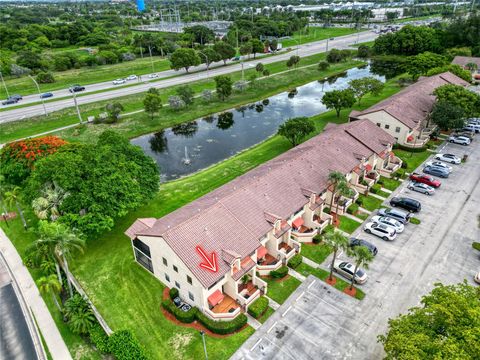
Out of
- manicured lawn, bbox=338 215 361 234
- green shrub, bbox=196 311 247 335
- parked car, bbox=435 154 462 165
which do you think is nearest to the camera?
green shrub, bbox=196 311 247 335

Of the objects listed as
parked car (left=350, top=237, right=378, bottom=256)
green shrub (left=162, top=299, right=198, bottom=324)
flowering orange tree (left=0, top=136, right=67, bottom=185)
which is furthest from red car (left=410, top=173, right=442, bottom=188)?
flowering orange tree (left=0, top=136, right=67, bottom=185)

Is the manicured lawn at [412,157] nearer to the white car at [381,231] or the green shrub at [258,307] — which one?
the white car at [381,231]

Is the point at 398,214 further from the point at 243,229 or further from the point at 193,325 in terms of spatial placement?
the point at 193,325

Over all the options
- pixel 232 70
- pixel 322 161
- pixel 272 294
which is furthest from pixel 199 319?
pixel 232 70

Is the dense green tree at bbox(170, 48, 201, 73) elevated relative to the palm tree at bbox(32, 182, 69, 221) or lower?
elevated

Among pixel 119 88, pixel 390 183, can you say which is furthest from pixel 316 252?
pixel 119 88

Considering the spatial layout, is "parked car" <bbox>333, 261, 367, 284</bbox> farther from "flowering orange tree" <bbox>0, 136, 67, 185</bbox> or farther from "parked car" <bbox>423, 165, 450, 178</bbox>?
"flowering orange tree" <bbox>0, 136, 67, 185</bbox>

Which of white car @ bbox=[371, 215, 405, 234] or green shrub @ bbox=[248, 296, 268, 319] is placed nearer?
green shrub @ bbox=[248, 296, 268, 319]
